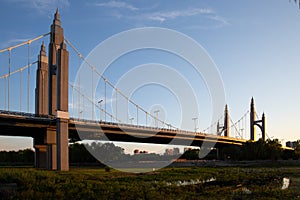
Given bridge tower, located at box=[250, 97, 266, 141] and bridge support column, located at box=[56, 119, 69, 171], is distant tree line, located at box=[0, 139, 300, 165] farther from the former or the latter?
bridge support column, located at box=[56, 119, 69, 171]

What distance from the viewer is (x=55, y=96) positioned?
52.9 m

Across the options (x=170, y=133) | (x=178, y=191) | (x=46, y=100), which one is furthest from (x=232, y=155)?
(x=178, y=191)

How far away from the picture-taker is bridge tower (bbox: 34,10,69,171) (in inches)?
1964

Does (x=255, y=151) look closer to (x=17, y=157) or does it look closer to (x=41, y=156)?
(x=41, y=156)

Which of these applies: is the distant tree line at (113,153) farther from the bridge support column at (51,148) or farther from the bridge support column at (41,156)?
the bridge support column at (51,148)

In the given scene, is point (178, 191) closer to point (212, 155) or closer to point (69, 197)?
point (69, 197)

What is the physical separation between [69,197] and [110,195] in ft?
7.40

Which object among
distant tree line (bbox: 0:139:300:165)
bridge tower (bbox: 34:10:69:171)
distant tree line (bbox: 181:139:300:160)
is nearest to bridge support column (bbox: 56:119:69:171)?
bridge tower (bbox: 34:10:69:171)

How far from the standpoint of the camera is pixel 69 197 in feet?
69.8

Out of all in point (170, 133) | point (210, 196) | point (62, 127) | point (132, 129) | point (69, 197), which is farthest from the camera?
point (170, 133)

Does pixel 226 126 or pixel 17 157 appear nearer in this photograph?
pixel 17 157

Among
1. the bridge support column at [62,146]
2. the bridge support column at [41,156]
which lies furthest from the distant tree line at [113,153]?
the bridge support column at [62,146]

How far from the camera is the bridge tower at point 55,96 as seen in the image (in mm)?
49875

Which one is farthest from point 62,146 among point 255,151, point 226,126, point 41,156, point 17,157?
point 226,126
